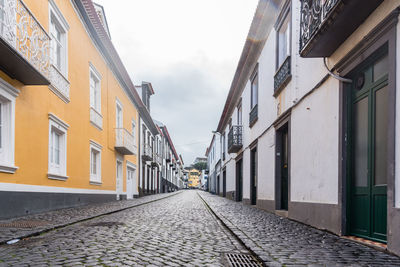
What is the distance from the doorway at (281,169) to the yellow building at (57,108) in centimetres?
611

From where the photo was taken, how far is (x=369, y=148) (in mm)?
4738

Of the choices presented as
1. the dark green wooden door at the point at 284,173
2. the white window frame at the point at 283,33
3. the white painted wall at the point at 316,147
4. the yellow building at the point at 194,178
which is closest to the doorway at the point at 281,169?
the dark green wooden door at the point at 284,173

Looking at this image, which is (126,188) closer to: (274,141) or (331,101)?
(274,141)

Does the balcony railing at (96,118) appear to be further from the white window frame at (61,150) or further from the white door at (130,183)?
the white door at (130,183)

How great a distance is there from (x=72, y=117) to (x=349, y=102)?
850cm

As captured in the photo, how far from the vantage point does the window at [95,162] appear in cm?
1336

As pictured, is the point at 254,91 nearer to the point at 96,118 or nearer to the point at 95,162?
the point at 96,118

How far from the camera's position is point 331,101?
5.75m

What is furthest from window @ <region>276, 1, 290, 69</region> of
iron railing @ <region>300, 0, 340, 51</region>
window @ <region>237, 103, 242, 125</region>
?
window @ <region>237, 103, 242, 125</region>

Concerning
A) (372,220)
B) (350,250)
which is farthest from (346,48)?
(350,250)

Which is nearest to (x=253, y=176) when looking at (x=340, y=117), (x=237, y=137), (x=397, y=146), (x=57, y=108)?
(x=237, y=137)

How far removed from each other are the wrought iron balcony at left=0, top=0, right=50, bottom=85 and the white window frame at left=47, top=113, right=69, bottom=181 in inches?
72.4

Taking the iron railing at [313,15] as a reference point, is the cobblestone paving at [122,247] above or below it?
below

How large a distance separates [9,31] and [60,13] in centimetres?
390
